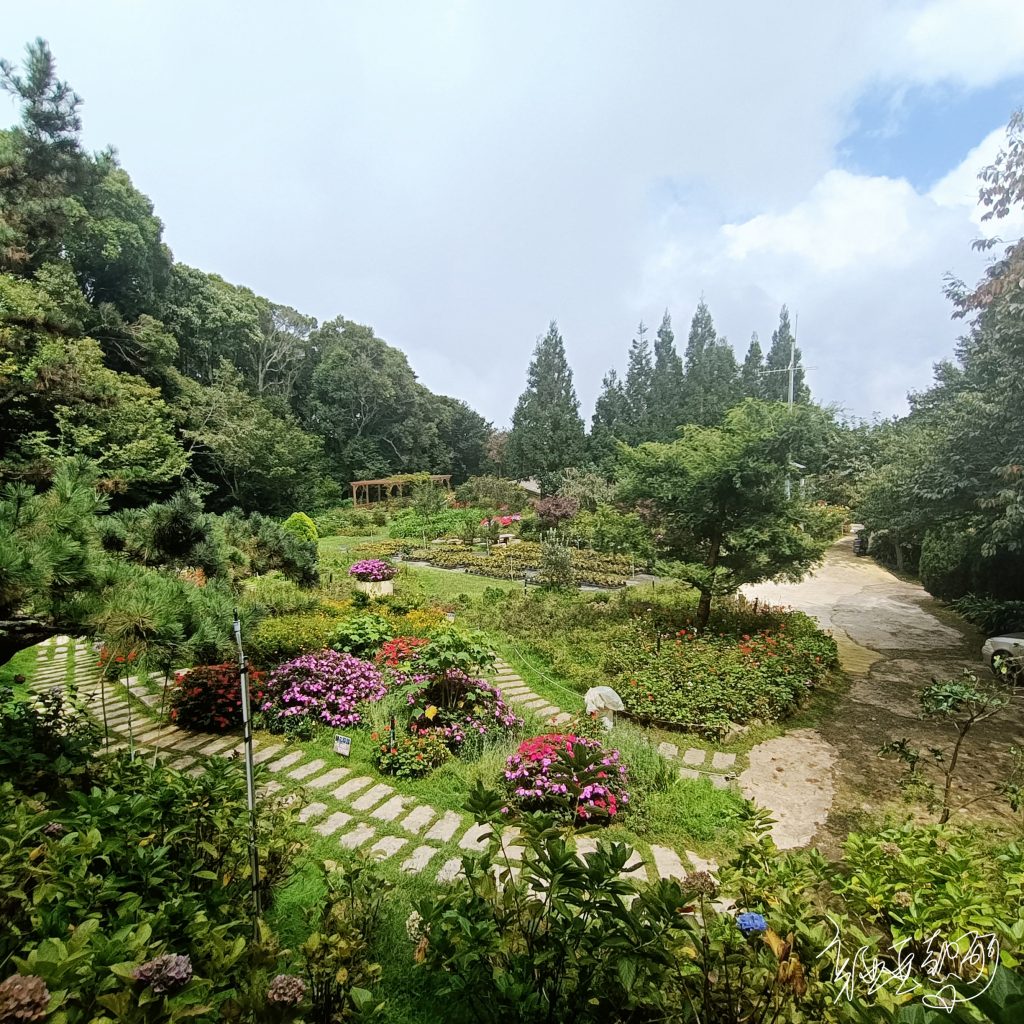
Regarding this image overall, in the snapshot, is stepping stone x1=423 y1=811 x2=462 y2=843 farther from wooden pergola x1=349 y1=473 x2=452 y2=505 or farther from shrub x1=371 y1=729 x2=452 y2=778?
wooden pergola x1=349 y1=473 x2=452 y2=505

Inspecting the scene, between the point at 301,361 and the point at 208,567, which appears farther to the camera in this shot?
the point at 301,361

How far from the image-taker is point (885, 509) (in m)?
11.8

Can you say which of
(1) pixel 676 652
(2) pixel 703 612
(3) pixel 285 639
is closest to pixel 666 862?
(1) pixel 676 652

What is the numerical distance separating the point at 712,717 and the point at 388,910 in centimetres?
392

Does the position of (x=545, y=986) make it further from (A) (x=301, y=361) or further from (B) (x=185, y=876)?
(A) (x=301, y=361)

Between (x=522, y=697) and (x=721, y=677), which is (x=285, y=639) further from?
(x=721, y=677)

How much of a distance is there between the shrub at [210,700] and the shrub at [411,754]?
1.60 m

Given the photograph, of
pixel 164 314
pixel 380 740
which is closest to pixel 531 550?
pixel 380 740

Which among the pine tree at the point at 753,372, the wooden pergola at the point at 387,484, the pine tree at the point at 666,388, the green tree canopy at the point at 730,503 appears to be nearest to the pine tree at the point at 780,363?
the pine tree at the point at 753,372

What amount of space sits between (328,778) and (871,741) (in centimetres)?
537

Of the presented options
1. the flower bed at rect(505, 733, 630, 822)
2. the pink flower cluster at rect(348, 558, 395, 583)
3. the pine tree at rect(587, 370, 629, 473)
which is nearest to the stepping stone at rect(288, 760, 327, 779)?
the flower bed at rect(505, 733, 630, 822)

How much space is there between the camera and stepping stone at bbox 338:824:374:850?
3.37 metres

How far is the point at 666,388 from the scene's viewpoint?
3069 centimetres

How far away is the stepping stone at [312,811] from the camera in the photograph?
3.64 meters
